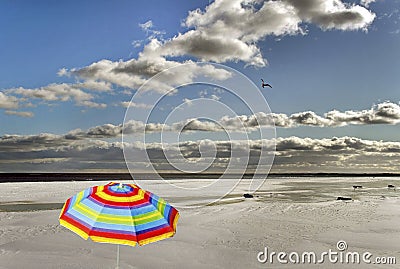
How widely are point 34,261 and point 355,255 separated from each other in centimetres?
909

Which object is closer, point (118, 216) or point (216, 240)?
point (118, 216)

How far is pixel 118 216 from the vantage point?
6.91 metres

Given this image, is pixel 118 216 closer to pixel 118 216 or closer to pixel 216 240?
pixel 118 216

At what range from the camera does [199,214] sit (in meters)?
19.5

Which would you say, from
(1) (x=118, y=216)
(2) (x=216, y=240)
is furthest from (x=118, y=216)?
(2) (x=216, y=240)

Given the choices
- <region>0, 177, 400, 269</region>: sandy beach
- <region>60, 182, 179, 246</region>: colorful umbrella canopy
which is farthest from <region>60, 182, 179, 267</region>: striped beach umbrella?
<region>0, 177, 400, 269</region>: sandy beach

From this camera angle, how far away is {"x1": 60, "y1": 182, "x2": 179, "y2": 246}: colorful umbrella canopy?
22.1ft

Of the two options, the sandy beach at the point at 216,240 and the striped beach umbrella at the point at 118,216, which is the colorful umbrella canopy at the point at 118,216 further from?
the sandy beach at the point at 216,240

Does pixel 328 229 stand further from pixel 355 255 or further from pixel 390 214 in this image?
pixel 390 214

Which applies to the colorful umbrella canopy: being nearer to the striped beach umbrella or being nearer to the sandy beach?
the striped beach umbrella

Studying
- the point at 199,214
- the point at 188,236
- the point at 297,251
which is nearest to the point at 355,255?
the point at 297,251

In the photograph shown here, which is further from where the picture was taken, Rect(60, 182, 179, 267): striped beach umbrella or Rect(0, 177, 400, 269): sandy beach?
Rect(0, 177, 400, 269): sandy beach

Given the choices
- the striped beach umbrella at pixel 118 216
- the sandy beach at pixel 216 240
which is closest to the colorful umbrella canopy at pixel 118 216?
the striped beach umbrella at pixel 118 216

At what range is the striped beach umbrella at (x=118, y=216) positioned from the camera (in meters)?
6.72
